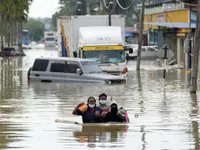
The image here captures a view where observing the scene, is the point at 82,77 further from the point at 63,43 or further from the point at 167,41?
the point at 167,41

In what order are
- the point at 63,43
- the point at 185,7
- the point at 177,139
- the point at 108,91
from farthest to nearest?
the point at 185,7 < the point at 63,43 < the point at 108,91 < the point at 177,139

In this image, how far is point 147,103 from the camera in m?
27.5

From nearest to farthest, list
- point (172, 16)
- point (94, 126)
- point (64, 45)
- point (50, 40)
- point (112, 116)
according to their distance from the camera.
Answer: point (94, 126)
point (112, 116)
point (64, 45)
point (172, 16)
point (50, 40)

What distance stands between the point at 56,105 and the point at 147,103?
3.43m

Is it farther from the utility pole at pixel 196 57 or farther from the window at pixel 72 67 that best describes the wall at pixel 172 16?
the utility pole at pixel 196 57

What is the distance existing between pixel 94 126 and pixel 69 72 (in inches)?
773

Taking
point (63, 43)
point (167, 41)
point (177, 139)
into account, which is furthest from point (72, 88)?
point (167, 41)

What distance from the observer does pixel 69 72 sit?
38.8 meters

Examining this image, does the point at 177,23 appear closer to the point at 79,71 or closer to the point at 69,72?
the point at 69,72

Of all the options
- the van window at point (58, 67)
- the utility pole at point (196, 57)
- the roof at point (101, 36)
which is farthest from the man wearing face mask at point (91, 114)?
the roof at point (101, 36)

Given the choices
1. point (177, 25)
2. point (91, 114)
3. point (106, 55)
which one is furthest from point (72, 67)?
point (91, 114)

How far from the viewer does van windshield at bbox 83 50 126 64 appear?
41188 millimetres

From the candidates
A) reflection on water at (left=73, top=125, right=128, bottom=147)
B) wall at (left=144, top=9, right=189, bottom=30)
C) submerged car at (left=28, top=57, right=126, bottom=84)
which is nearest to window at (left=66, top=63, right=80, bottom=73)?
submerged car at (left=28, top=57, right=126, bottom=84)

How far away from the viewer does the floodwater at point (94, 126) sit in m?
16.1
